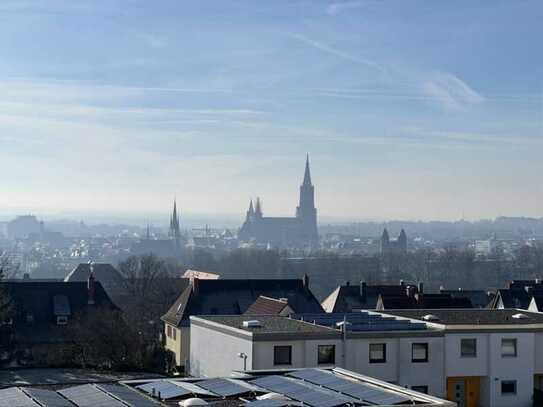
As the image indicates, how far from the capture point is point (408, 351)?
3106cm

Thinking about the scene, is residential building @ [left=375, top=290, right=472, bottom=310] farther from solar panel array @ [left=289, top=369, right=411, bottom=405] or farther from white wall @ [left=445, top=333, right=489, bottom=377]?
solar panel array @ [left=289, top=369, right=411, bottom=405]

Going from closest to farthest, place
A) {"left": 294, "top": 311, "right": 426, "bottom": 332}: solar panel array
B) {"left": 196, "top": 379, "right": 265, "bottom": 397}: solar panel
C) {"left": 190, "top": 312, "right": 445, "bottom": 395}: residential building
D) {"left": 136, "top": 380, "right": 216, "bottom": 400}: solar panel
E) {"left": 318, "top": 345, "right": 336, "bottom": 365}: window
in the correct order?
1. {"left": 136, "top": 380, "right": 216, "bottom": 400}: solar panel
2. {"left": 196, "top": 379, "right": 265, "bottom": 397}: solar panel
3. {"left": 190, "top": 312, "right": 445, "bottom": 395}: residential building
4. {"left": 318, "top": 345, "right": 336, "bottom": 365}: window
5. {"left": 294, "top": 311, "right": 426, "bottom": 332}: solar panel array

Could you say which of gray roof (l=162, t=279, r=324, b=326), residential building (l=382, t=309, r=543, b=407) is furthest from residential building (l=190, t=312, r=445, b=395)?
gray roof (l=162, t=279, r=324, b=326)

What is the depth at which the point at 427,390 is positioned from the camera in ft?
102

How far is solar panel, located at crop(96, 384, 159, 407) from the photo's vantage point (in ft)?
62.0

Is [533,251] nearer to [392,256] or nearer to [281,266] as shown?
[392,256]

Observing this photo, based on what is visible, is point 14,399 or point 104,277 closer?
point 14,399

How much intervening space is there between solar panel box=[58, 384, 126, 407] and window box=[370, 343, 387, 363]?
12.0 m

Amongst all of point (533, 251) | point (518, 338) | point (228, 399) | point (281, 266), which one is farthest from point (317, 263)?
point (228, 399)

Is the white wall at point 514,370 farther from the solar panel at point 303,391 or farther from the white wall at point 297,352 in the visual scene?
the solar panel at point 303,391

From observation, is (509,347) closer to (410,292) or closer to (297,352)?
(297,352)

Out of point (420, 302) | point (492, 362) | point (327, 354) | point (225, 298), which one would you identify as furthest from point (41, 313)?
point (492, 362)

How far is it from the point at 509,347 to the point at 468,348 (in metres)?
1.56

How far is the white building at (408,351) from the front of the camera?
30203 mm
